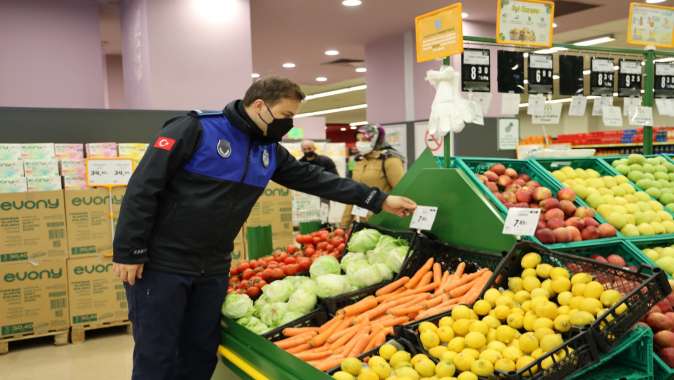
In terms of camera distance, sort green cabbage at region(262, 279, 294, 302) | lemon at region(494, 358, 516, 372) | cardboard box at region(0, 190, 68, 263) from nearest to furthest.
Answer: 1. lemon at region(494, 358, 516, 372)
2. green cabbage at region(262, 279, 294, 302)
3. cardboard box at region(0, 190, 68, 263)

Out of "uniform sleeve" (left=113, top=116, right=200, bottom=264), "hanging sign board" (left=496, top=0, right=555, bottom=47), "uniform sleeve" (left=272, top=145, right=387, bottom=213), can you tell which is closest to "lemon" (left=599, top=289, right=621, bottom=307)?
"uniform sleeve" (left=272, top=145, right=387, bottom=213)

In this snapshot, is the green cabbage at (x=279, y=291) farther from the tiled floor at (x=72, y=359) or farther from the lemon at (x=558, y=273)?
the tiled floor at (x=72, y=359)

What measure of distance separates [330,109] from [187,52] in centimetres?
2070

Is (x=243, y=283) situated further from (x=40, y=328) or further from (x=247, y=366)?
(x=40, y=328)

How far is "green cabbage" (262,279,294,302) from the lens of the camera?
267 centimetres

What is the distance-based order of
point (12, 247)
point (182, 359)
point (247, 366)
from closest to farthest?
1. point (247, 366)
2. point (182, 359)
3. point (12, 247)

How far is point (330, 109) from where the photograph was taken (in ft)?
88.8

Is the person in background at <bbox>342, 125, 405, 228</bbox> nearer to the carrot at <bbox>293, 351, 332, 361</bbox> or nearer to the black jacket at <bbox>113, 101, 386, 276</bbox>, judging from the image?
the black jacket at <bbox>113, 101, 386, 276</bbox>

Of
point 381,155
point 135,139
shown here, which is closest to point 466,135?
point 381,155

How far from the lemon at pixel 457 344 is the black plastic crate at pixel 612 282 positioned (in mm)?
307

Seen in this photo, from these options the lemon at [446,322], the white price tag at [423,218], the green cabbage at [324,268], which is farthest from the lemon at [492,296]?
the green cabbage at [324,268]

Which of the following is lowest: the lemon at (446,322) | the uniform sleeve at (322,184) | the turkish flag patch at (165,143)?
the lemon at (446,322)

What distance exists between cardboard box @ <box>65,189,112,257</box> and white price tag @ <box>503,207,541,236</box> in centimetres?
395

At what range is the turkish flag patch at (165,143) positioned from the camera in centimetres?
221
